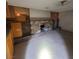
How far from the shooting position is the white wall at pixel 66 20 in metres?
1.48

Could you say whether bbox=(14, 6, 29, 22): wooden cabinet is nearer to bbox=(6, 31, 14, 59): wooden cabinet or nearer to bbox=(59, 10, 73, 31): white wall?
bbox=(6, 31, 14, 59): wooden cabinet

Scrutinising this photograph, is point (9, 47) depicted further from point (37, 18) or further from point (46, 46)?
point (37, 18)

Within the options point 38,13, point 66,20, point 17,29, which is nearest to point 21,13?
point 17,29

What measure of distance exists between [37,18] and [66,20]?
387 millimetres

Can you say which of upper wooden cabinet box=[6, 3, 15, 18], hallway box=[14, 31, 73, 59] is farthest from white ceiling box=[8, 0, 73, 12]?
hallway box=[14, 31, 73, 59]

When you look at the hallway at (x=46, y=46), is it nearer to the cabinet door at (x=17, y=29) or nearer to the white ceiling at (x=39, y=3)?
the cabinet door at (x=17, y=29)

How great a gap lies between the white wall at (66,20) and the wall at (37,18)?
0.20 meters

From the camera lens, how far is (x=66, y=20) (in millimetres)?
1597

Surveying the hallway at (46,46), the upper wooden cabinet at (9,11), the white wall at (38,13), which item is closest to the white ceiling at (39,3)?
the upper wooden cabinet at (9,11)

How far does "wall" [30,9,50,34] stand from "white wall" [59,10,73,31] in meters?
0.20

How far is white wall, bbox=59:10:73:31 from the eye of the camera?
1479 mm

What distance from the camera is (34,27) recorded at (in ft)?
5.14
